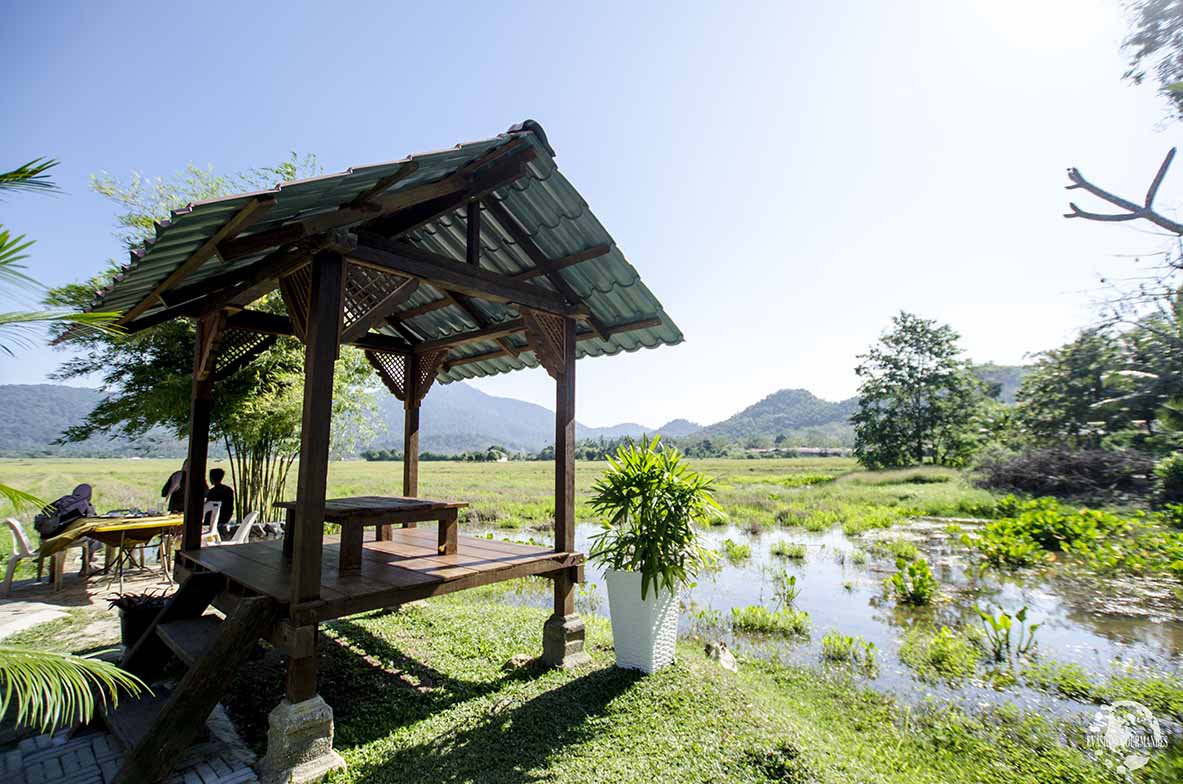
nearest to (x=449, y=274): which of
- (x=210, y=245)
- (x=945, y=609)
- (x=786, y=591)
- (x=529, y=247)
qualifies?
(x=529, y=247)

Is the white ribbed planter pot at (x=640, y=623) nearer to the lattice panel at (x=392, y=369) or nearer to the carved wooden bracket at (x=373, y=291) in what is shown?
the carved wooden bracket at (x=373, y=291)

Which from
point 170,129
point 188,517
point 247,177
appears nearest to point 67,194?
point 188,517

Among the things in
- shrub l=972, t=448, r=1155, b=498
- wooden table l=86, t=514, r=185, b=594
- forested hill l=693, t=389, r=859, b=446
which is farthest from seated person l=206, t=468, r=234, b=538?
forested hill l=693, t=389, r=859, b=446

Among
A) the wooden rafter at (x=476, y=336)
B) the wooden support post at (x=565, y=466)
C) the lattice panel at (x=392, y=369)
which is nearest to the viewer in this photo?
the wooden support post at (x=565, y=466)

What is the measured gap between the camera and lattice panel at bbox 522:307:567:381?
16.0ft

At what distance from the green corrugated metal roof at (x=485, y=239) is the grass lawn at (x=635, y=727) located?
303 centimetres

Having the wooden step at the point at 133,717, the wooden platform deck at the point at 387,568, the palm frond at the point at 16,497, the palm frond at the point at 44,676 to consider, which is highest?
the palm frond at the point at 16,497

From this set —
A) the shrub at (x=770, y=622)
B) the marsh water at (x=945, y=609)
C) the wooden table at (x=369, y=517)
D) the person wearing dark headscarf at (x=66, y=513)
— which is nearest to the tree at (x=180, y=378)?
the person wearing dark headscarf at (x=66, y=513)

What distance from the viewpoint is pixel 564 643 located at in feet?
15.0

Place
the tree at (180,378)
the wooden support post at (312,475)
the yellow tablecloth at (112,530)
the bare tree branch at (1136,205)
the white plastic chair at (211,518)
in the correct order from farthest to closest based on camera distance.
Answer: the tree at (180,378)
the white plastic chair at (211,518)
the yellow tablecloth at (112,530)
the wooden support post at (312,475)
the bare tree branch at (1136,205)

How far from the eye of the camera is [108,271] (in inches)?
353

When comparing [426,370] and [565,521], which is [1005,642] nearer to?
[565,521]

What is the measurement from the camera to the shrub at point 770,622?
22.0 feet

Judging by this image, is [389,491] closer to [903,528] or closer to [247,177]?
[247,177]
